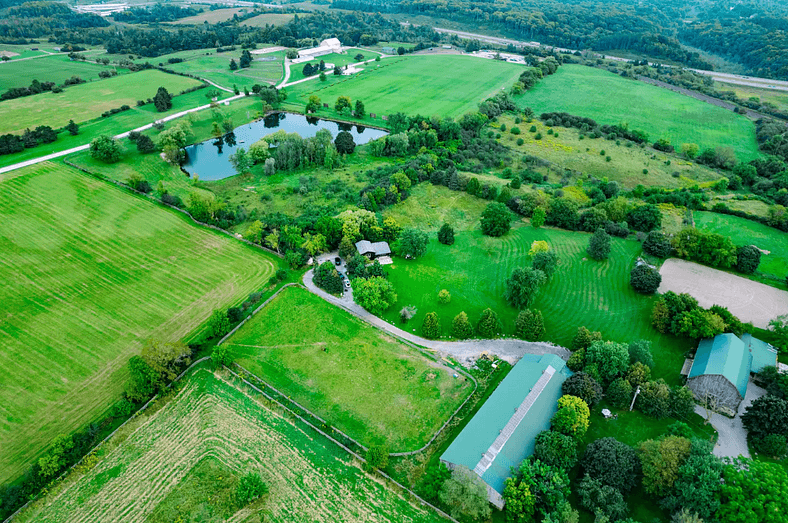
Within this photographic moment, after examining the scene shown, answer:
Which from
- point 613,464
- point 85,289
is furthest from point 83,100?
point 613,464

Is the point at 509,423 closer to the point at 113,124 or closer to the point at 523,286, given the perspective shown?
the point at 523,286

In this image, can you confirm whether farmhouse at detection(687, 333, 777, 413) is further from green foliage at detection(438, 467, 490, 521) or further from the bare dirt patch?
green foliage at detection(438, 467, 490, 521)

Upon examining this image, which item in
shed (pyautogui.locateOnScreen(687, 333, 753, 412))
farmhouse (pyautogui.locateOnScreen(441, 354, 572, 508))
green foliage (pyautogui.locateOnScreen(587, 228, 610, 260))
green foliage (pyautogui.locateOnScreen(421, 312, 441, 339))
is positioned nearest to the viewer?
farmhouse (pyautogui.locateOnScreen(441, 354, 572, 508))

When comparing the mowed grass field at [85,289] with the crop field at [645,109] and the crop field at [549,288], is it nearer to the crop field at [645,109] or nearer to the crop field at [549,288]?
the crop field at [549,288]

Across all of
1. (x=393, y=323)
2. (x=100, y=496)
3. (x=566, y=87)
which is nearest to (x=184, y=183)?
(x=393, y=323)

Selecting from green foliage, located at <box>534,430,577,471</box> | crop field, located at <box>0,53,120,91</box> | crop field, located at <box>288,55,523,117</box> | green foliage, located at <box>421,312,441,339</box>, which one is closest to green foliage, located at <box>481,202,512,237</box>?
green foliage, located at <box>421,312,441,339</box>

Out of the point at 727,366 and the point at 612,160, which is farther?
the point at 612,160

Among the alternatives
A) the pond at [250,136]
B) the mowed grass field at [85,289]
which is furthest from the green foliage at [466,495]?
the pond at [250,136]
